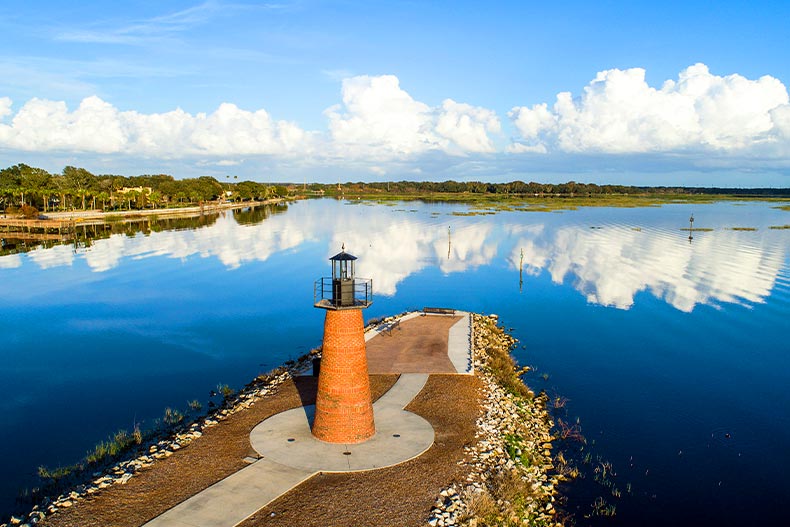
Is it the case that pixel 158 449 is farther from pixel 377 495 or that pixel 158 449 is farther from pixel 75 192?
pixel 75 192

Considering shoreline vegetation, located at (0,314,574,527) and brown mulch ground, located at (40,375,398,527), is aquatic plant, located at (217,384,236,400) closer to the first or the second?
shoreline vegetation, located at (0,314,574,527)

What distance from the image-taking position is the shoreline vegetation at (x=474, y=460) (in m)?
14.0

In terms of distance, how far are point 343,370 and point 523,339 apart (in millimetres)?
19583

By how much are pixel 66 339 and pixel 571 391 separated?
94.2 ft

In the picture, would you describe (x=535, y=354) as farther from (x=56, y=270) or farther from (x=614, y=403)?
(x=56, y=270)

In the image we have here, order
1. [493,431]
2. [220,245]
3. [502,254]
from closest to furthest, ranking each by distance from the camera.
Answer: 1. [493,431]
2. [502,254]
3. [220,245]

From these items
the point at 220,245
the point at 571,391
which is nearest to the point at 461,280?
→ the point at 571,391

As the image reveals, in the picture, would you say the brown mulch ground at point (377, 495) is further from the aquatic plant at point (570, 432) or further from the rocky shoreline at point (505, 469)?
the aquatic plant at point (570, 432)

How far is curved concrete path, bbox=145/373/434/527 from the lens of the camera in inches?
519

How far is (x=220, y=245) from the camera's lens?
251 ft

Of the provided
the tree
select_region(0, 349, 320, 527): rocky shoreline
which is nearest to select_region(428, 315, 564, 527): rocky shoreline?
select_region(0, 349, 320, 527): rocky shoreline

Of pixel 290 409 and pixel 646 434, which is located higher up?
pixel 290 409

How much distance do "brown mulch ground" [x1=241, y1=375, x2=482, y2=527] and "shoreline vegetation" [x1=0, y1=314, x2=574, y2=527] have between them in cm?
24

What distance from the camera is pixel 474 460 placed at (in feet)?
53.5
